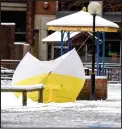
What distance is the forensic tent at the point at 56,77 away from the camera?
17.1m

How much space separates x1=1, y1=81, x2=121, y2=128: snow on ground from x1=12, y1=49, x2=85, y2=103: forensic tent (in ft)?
1.85

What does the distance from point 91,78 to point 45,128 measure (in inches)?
272

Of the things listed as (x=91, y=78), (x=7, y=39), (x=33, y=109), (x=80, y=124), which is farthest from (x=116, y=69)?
(x=80, y=124)

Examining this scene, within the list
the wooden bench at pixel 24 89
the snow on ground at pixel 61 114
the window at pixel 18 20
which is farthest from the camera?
the window at pixel 18 20

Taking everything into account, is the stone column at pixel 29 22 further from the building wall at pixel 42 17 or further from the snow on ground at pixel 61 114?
the snow on ground at pixel 61 114

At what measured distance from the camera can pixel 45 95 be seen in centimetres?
1709

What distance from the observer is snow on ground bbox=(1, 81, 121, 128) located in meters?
12.0

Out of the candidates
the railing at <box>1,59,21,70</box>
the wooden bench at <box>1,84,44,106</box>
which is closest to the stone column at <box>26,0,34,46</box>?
the railing at <box>1,59,21,70</box>

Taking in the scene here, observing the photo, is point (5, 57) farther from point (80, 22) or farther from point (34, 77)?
point (34, 77)

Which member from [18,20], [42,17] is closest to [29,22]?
[42,17]

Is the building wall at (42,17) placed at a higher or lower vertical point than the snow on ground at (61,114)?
higher

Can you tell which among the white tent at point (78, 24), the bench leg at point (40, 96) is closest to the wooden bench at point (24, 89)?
the bench leg at point (40, 96)

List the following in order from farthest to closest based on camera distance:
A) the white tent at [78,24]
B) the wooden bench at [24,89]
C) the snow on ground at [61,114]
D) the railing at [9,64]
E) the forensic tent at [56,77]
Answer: the railing at [9,64]
the white tent at [78,24]
the forensic tent at [56,77]
the wooden bench at [24,89]
the snow on ground at [61,114]

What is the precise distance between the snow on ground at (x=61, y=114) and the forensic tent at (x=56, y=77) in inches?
22.2
